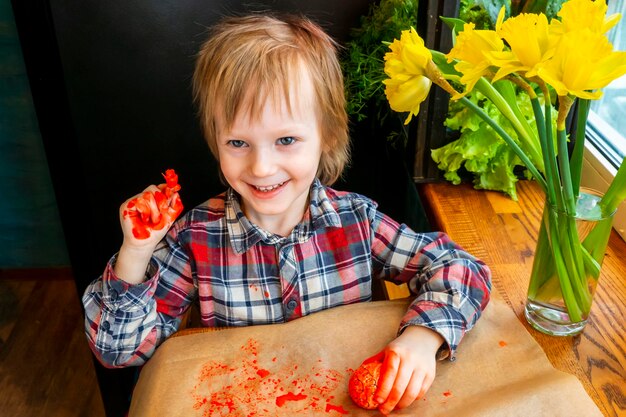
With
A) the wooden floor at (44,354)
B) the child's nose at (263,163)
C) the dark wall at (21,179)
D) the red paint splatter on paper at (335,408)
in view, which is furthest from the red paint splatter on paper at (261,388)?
the dark wall at (21,179)

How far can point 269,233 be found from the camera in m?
1.07

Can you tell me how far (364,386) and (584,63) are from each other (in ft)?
1.48

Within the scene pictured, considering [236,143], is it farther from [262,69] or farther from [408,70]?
[408,70]

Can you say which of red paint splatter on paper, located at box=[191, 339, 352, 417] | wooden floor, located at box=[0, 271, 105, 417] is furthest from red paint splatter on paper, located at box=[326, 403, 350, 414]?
wooden floor, located at box=[0, 271, 105, 417]

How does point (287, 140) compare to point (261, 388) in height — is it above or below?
above

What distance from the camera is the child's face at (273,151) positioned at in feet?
3.12

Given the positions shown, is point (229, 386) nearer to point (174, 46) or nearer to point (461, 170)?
point (461, 170)

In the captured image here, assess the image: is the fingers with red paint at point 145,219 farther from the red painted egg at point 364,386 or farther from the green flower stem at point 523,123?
the green flower stem at point 523,123

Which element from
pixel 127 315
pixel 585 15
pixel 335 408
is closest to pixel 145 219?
Result: pixel 127 315

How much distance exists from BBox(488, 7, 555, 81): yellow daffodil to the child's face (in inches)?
13.7

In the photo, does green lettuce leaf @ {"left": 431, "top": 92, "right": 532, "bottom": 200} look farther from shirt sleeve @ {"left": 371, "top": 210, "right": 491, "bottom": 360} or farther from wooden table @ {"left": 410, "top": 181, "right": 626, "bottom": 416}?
shirt sleeve @ {"left": 371, "top": 210, "right": 491, "bottom": 360}

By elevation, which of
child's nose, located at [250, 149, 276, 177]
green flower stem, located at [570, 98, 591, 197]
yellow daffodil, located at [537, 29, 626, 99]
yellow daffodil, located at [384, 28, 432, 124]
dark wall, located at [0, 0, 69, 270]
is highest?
yellow daffodil, located at [537, 29, 626, 99]

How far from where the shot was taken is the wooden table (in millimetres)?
893

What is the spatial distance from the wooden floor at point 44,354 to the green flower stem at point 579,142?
4.90 feet
